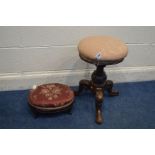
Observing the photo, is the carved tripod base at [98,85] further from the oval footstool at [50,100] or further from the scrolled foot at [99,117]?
the oval footstool at [50,100]

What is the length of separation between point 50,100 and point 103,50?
59 centimetres

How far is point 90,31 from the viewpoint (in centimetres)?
216

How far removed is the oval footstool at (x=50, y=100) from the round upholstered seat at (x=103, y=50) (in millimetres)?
394

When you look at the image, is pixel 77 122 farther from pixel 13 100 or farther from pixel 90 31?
pixel 90 31

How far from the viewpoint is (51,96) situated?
1984 mm

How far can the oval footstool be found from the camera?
1.93 meters

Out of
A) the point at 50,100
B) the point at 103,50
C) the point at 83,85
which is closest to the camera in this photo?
the point at 103,50

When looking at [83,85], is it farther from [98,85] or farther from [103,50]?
[103,50]

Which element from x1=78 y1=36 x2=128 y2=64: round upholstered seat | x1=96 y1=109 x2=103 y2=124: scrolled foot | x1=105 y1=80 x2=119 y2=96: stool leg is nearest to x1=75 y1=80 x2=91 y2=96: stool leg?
x1=105 y1=80 x2=119 y2=96: stool leg

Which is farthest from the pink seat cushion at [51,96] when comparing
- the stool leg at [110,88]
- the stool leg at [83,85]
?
the stool leg at [110,88]

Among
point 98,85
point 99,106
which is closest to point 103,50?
point 98,85

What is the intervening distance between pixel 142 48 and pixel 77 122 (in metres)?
1.00

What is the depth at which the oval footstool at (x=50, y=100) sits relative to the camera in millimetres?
1935
